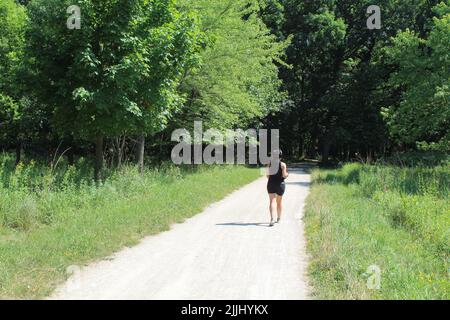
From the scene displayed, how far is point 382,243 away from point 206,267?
3553 mm

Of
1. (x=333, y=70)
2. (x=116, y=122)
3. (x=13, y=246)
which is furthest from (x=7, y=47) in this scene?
(x=333, y=70)

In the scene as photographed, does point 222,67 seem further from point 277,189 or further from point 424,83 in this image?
point 277,189

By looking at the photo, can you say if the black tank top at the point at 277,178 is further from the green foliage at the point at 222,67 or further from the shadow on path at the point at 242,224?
the green foliage at the point at 222,67

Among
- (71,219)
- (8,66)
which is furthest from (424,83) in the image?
(8,66)

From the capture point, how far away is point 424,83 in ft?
72.7

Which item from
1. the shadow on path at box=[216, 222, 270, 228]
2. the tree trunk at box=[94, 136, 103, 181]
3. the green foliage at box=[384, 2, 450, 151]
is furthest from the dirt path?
the green foliage at box=[384, 2, 450, 151]

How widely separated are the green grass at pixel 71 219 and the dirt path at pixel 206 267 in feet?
1.23

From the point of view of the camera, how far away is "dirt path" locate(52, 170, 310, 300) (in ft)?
20.1

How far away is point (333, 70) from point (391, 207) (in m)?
35.8

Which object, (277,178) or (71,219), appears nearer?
(71,219)

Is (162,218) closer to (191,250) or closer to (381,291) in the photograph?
(191,250)

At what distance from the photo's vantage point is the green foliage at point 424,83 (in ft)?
70.6

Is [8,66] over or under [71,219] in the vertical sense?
over

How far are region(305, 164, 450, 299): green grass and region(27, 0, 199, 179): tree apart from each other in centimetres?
595
